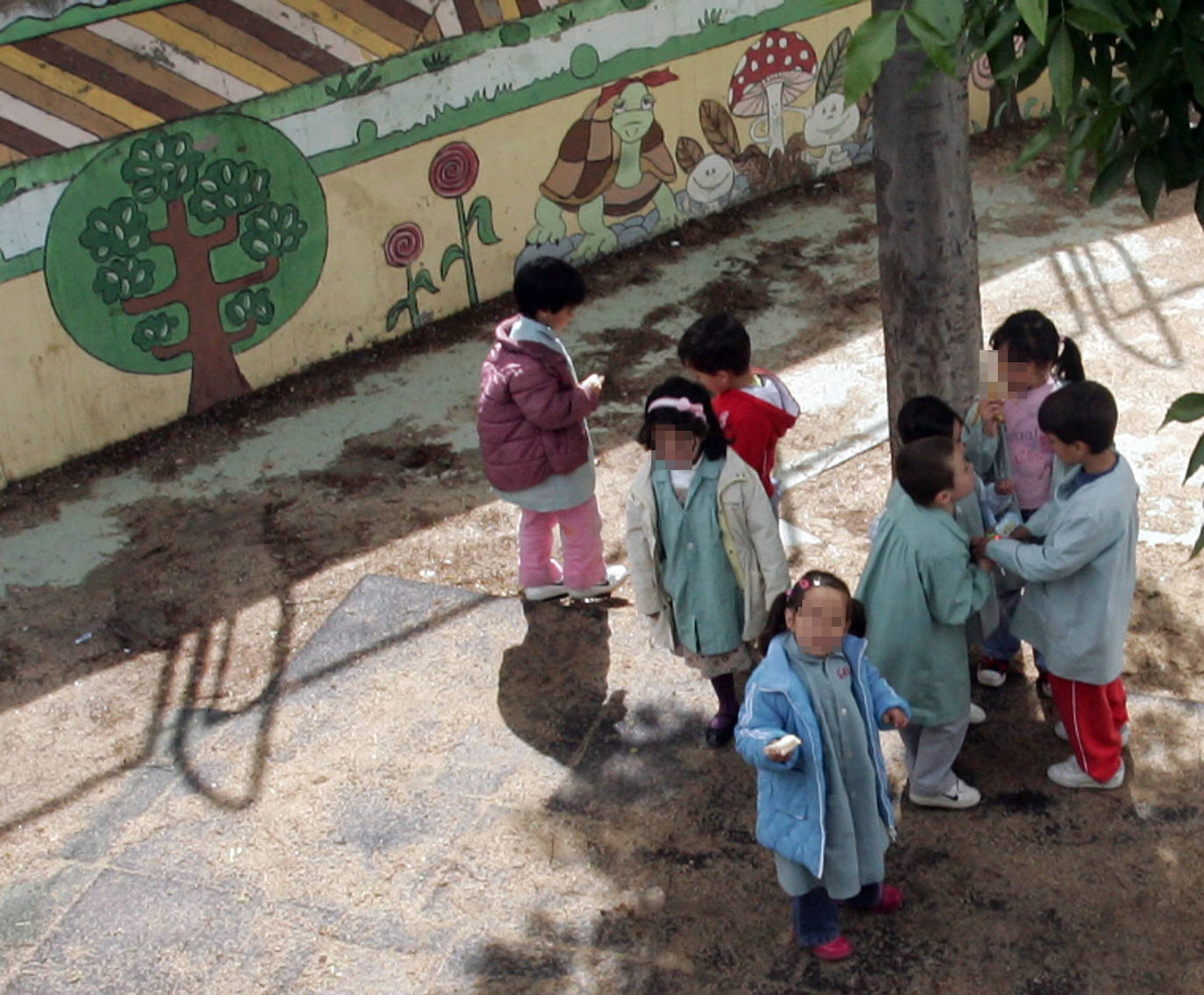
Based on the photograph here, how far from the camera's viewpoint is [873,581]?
435 centimetres

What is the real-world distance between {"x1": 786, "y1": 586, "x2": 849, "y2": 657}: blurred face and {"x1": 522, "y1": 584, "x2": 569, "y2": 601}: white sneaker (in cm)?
226

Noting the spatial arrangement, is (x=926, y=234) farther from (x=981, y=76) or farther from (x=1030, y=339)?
(x=981, y=76)

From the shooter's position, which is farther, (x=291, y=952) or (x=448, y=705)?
(x=448, y=705)

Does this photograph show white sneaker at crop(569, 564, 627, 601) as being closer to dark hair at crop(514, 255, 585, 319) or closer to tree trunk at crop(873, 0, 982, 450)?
dark hair at crop(514, 255, 585, 319)

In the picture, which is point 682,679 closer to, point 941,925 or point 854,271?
point 941,925

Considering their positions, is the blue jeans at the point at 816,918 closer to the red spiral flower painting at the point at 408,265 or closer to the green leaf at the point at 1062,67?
the green leaf at the point at 1062,67

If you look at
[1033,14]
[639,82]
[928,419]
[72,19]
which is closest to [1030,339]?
[928,419]

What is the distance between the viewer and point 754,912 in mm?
4348

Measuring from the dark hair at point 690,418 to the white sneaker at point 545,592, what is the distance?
1.39 metres

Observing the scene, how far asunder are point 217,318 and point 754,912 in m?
4.57

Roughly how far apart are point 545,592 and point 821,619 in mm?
2344

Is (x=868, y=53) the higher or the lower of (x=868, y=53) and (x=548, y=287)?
the higher

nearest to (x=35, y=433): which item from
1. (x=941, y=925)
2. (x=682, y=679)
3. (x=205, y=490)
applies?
(x=205, y=490)

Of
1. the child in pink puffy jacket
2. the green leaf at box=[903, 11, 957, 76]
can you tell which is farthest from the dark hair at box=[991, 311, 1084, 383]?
the green leaf at box=[903, 11, 957, 76]
